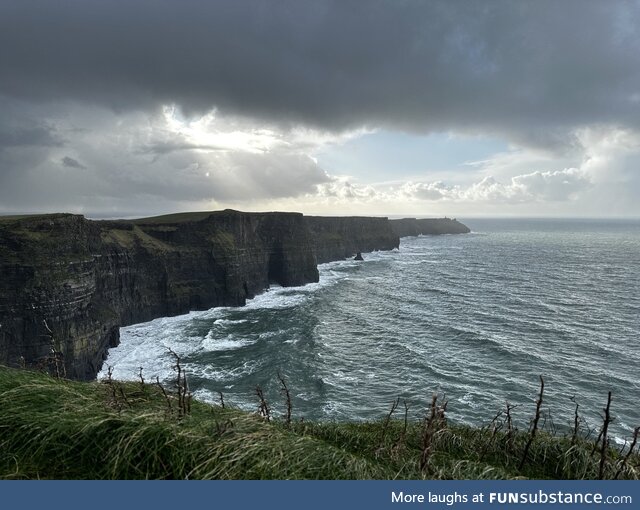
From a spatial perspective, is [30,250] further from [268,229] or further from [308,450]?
[268,229]

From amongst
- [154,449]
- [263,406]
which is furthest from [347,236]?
[154,449]

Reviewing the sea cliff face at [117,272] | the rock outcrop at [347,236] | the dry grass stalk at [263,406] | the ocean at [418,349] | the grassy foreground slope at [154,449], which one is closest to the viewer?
the grassy foreground slope at [154,449]

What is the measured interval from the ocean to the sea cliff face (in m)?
3.74

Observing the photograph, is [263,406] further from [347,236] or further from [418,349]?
[347,236]

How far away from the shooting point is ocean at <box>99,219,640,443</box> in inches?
1225

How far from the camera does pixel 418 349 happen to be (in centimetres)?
4288

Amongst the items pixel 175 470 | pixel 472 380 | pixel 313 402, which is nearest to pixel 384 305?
pixel 472 380

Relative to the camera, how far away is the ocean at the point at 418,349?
31125mm

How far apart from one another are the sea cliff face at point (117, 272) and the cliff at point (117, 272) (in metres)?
0.10

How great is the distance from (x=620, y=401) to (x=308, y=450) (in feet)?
119

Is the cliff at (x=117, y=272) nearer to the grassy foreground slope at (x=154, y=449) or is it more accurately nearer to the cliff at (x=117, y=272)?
the cliff at (x=117, y=272)

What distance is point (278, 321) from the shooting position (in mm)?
58312

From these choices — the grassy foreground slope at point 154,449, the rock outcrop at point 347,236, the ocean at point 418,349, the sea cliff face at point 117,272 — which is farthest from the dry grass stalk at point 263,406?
the rock outcrop at point 347,236

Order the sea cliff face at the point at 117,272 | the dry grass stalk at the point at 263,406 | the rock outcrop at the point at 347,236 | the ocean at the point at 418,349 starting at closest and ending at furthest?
the dry grass stalk at the point at 263,406
the ocean at the point at 418,349
the sea cliff face at the point at 117,272
the rock outcrop at the point at 347,236
